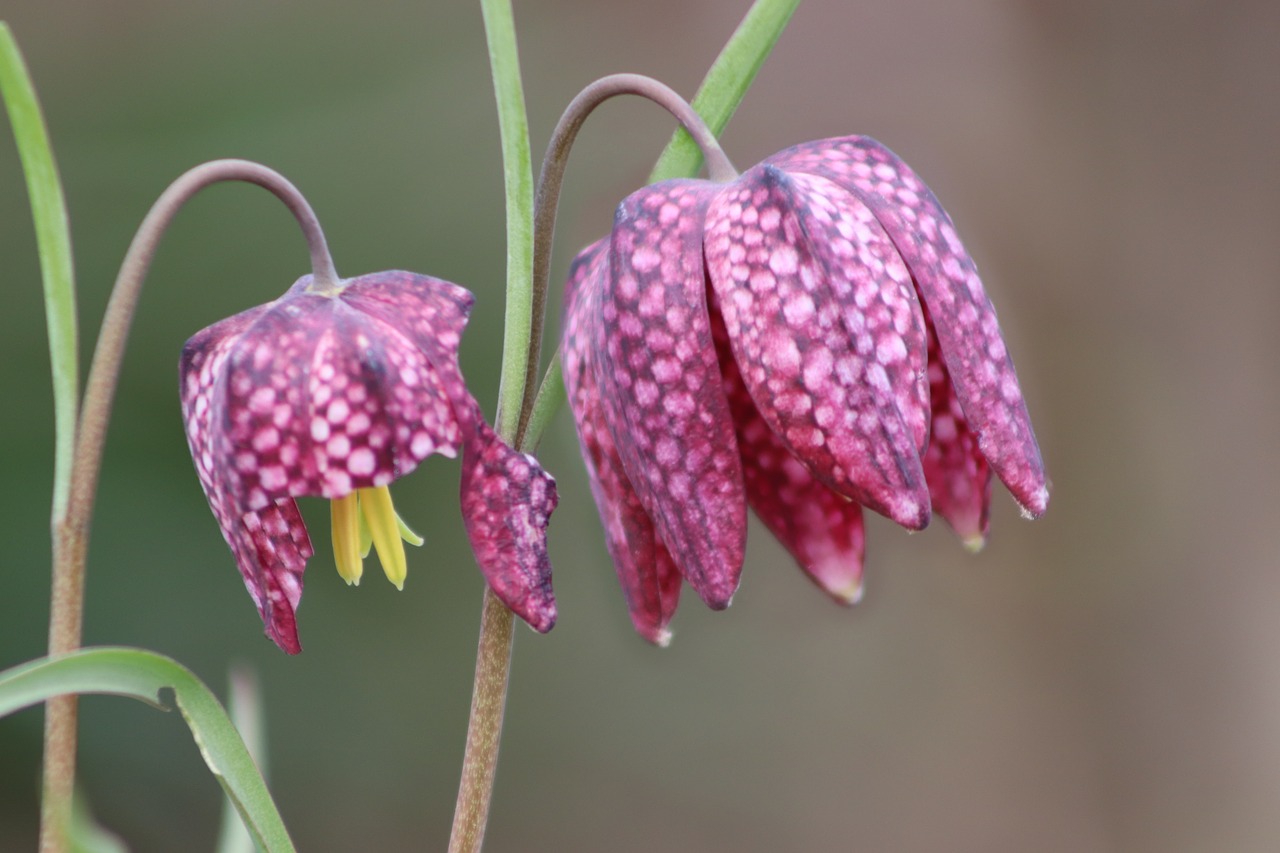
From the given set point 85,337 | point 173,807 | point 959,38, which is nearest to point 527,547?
point 85,337

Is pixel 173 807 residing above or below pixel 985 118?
below

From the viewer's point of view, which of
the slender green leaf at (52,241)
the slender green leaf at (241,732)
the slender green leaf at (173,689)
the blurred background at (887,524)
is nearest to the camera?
the slender green leaf at (173,689)

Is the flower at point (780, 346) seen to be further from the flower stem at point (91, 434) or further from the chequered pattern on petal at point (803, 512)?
the flower stem at point (91, 434)

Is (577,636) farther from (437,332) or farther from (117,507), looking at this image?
(437,332)

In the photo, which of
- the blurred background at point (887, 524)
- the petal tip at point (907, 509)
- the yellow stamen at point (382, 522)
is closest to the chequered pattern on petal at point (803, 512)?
the petal tip at point (907, 509)

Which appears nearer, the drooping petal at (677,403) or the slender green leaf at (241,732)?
the drooping petal at (677,403)

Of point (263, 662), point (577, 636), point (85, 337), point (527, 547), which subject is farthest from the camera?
point (577, 636)

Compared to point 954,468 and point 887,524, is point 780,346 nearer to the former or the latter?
point 954,468
